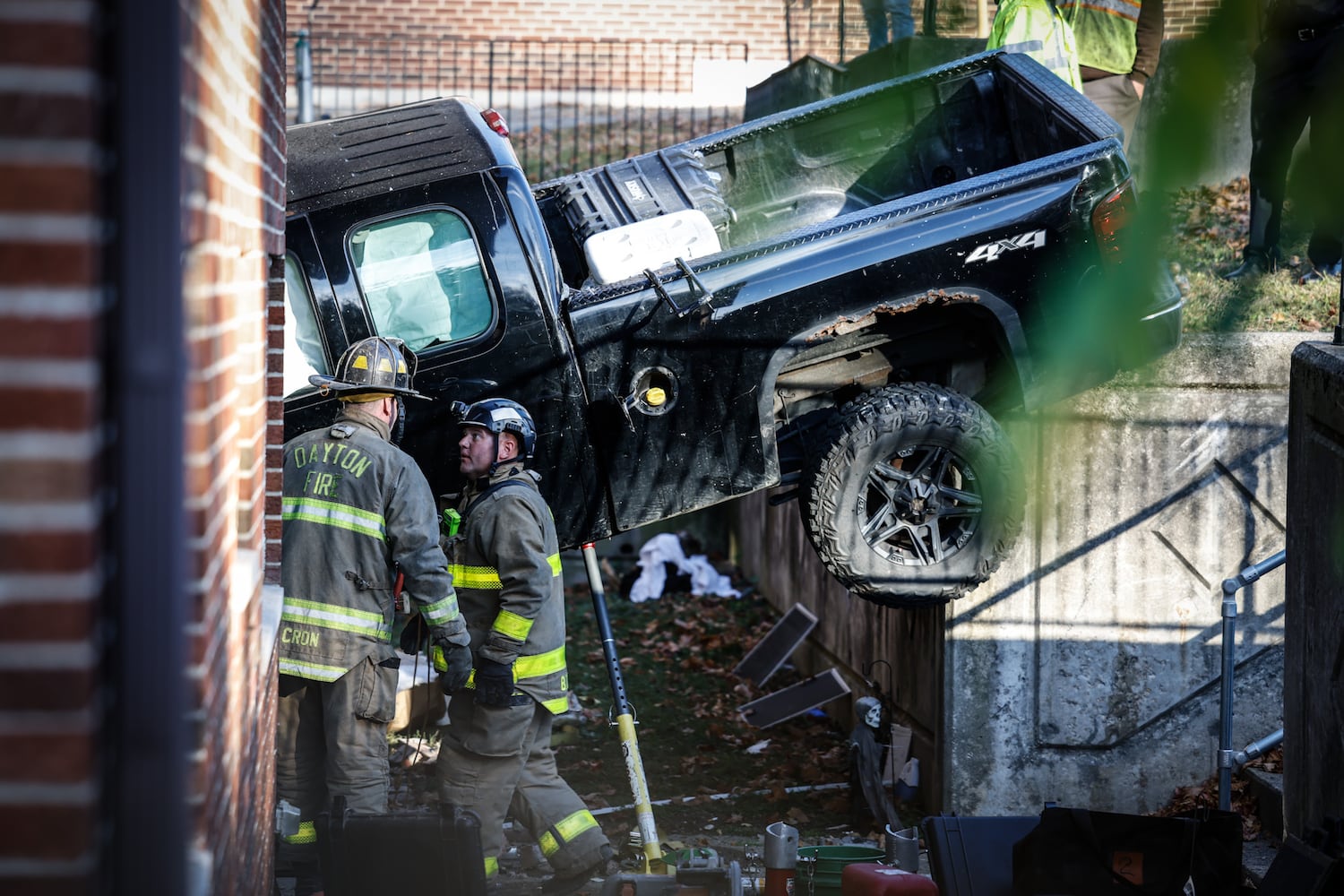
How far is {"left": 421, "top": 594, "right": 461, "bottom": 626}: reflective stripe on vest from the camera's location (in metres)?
5.50

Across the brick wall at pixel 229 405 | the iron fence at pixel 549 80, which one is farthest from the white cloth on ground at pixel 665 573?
the brick wall at pixel 229 405

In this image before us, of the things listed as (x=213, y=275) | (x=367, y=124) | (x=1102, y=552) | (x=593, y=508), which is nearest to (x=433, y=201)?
(x=367, y=124)

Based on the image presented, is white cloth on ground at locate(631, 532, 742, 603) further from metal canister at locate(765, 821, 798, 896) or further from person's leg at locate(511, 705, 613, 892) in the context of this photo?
metal canister at locate(765, 821, 798, 896)

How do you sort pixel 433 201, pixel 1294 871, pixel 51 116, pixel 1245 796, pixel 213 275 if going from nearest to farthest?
pixel 51 116
pixel 213 275
pixel 1294 871
pixel 433 201
pixel 1245 796

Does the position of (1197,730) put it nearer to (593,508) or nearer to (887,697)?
(887,697)

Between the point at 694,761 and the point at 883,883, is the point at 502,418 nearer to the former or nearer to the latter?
the point at 883,883

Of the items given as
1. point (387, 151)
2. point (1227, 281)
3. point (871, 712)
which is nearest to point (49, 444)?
point (387, 151)

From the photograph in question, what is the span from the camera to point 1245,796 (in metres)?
6.95

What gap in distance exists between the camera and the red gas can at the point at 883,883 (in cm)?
462

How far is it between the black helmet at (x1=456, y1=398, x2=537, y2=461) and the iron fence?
32.0 feet

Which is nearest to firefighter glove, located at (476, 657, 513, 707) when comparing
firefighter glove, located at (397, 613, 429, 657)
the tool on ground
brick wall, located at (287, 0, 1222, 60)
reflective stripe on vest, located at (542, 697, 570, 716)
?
reflective stripe on vest, located at (542, 697, 570, 716)

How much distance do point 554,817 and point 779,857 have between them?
4.45 feet

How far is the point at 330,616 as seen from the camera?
17.9 feet

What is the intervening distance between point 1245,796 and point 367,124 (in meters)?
5.60
